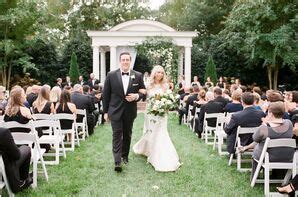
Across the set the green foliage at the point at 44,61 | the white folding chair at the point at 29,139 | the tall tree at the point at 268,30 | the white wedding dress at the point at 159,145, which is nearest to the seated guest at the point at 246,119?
the white wedding dress at the point at 159,145

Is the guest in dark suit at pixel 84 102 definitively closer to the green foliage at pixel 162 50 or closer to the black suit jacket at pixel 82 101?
the black suit jacket at pixel 82 101

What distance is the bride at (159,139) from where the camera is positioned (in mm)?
7523

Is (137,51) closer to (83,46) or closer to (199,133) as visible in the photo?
(83,46)

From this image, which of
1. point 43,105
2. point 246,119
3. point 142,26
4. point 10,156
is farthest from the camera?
point 142,26

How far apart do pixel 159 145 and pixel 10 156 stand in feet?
10.4

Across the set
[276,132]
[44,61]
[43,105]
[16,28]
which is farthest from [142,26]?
[276,132]

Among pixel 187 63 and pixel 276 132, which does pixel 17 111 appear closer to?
pixel 276 132

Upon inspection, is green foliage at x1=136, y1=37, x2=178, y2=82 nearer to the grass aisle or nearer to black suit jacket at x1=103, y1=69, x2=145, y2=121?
the grass aisle

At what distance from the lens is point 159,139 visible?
7.78 meters

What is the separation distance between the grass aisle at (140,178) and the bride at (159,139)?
0.19 meters

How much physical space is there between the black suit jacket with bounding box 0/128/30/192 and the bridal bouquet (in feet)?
10.1

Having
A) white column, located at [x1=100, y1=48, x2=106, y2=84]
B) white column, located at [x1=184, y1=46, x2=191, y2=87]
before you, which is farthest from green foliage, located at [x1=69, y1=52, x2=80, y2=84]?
white column, located at [x1=184, y1=46, x2=191, y2=87]

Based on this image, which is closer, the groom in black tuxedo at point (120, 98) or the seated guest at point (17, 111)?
the seated guest at point (17, 111)

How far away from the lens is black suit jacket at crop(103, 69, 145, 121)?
731 cm
